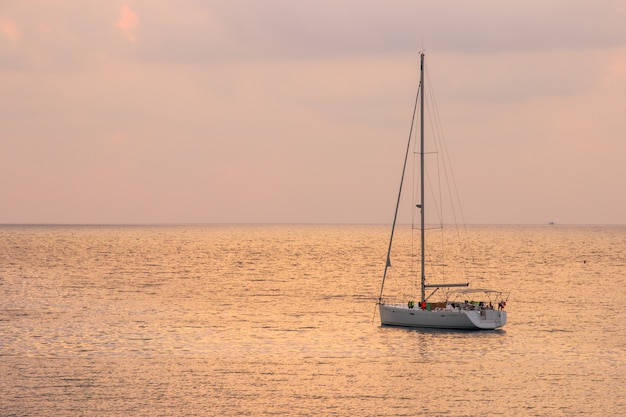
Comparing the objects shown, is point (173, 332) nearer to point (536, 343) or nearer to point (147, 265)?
point (536, 343)

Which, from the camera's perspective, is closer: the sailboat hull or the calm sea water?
the calm sea water

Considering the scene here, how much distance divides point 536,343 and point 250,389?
28.3 meters

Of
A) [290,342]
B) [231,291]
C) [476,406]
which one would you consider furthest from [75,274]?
[476,406]

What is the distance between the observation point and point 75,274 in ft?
503

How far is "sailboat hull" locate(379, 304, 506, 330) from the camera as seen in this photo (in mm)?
77625

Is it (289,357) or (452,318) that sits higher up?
(452,318)

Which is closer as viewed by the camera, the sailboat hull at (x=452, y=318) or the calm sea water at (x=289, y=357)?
the calm sea water at (x=289, y=357)

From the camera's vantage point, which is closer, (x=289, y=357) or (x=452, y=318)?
(x=289, y=357)

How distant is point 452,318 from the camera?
77.9 meters

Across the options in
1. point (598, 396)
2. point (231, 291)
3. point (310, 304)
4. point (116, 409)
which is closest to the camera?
point (116, 409)

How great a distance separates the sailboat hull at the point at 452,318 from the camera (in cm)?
7762

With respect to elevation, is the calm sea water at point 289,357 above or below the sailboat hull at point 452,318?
below

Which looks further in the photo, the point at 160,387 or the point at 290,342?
the point at 290,342

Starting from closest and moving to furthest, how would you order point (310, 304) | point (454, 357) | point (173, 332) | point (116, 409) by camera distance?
1. point (116, 409)
2. point (454, 357)
3. point (173, 332)
4. point (310, 304)
